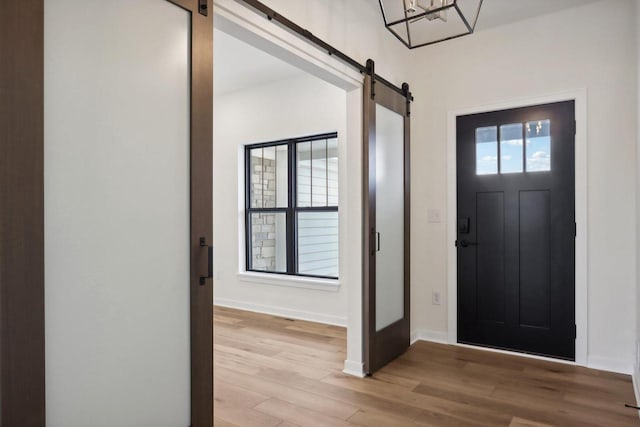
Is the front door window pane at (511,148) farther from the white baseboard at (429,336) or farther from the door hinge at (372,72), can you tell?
the white baseboard at (429,336)

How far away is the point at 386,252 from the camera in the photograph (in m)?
3.44

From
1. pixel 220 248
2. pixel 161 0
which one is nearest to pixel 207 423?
pixel 161 0

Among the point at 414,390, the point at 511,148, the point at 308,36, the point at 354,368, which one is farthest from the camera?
the point at 511,148

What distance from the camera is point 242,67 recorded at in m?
4.55

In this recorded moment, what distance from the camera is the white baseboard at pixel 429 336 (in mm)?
3887

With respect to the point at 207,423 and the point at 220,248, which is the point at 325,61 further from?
the point at 220,248

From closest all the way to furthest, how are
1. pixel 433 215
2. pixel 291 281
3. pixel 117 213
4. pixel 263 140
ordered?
pixel 117 213 < pixel 433 215 < pixel 291 281 < pixel 263 140

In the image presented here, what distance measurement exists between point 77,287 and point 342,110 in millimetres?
3518

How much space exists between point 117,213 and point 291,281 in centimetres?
342

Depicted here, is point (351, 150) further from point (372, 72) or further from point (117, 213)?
point (117, 213)

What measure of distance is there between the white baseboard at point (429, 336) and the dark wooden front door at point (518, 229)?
0.51 feet

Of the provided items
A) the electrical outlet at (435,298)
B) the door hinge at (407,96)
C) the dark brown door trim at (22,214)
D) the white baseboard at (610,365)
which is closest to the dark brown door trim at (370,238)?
the door hinge at (407,96)

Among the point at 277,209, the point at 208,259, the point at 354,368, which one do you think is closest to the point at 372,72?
the point at 208,259

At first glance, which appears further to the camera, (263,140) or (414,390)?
(263,140)
